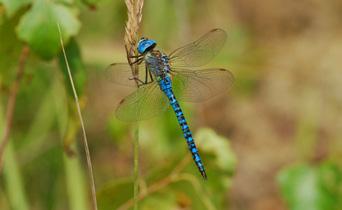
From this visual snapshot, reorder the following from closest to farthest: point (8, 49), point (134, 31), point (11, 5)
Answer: point (134, 31) < point (11, 5) < point (8, 49)

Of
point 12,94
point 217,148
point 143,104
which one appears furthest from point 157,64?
point 12,94

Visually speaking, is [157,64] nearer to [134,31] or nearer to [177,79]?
[177,79]

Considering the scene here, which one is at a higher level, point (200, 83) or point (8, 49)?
point (8, 49)

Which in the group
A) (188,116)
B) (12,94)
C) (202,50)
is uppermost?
(12,94)

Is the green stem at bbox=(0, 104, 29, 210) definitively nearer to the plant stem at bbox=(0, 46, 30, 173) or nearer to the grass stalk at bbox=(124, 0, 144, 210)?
the plant stem at bbox=(0, 46, 30, 173)

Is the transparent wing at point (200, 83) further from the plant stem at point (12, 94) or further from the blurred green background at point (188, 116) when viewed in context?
the plant stem at point (12, 94)

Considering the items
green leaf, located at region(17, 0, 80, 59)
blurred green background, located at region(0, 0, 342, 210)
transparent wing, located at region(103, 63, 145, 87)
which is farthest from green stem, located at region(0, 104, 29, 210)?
green leaf, located at region(17, 0, 80, 59)

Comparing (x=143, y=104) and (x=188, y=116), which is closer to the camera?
(x=143, y=104)
